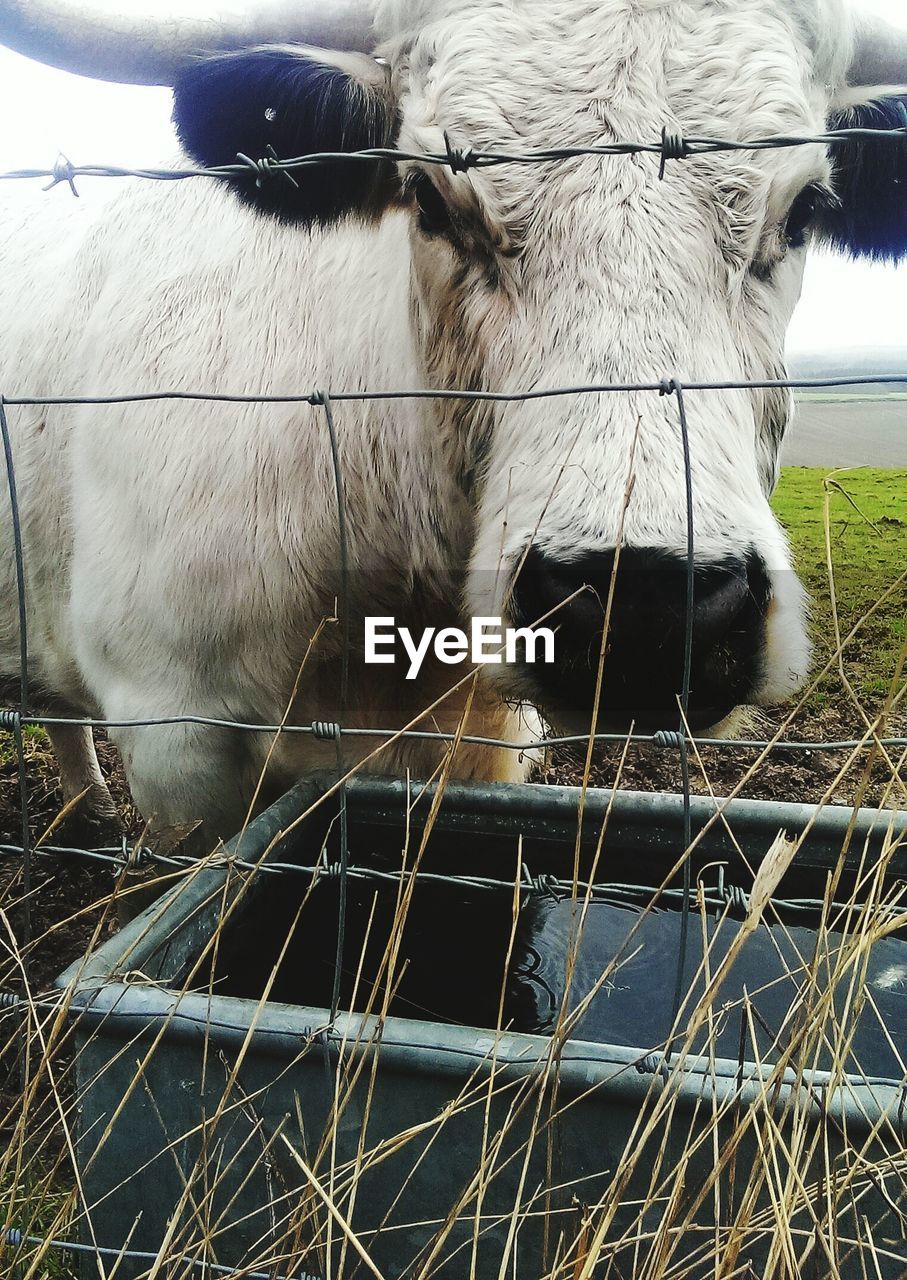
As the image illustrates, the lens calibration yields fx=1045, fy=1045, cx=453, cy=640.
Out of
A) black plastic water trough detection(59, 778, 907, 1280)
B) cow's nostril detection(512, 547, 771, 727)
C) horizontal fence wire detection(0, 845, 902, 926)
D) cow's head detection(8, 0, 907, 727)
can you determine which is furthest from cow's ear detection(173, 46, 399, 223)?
black plastic water trough detection(59, 778, 907, 1280)

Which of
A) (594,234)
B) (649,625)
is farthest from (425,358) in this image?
(649,625)

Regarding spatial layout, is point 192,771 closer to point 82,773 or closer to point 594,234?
point 594,234

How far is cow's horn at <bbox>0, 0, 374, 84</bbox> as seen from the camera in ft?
7.09

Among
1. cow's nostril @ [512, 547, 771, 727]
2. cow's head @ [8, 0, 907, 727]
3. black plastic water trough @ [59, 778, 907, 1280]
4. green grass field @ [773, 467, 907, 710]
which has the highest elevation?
cow's head @ [8, 0, 907, 727]

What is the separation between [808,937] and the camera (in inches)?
102

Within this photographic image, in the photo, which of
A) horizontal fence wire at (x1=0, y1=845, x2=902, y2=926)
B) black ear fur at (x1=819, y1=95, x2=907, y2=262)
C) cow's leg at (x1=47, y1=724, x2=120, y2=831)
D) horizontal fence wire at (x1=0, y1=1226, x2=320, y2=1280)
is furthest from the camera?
cow's leg at (x1=47, y1=724, x2=120, y2=831)

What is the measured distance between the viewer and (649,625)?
4.92 feet

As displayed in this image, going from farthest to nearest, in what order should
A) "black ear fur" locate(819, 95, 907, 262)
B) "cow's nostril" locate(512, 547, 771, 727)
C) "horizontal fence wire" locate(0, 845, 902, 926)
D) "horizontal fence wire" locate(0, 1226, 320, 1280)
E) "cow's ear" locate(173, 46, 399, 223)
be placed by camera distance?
"black ear fur" locate(819, 95, 907, 262)
"cow's ear" locate(173, 46, 399, 223)
"cow's nostril" locate(512, 547, 771, 727)
"horizontal fence wire" locate(0, 845, 902, 926)
"horizontal fence wire" locate(0, 1226, 320, 1280)

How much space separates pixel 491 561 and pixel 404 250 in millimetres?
884

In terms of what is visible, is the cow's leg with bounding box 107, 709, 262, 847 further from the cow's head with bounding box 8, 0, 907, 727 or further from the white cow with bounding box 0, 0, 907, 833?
the cow's head with bounding box 8, 0, 907, 727

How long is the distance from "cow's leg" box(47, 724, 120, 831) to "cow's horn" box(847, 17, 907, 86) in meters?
3.36

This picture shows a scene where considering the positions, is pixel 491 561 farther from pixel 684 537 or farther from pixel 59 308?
pixel 59 308

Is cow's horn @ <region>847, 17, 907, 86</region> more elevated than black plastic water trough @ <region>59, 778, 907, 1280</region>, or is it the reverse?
cow's horn @ <region>847, 17, 907, 86</region>

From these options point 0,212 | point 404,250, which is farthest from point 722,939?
point 0,212
